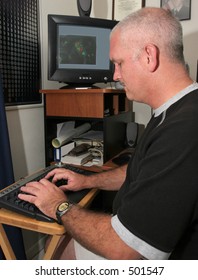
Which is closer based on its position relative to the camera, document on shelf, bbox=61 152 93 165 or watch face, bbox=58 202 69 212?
watch face, bbox=58 202 69 212

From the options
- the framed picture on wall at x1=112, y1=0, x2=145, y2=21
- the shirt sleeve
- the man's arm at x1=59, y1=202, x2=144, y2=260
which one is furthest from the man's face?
the framed picture on wall at x1=112, y1=0, x2=145, y2=21

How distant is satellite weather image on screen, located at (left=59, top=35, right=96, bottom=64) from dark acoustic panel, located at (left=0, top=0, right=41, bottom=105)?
205mm

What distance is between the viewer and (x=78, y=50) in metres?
1.40

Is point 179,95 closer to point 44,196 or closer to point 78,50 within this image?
point 44,196

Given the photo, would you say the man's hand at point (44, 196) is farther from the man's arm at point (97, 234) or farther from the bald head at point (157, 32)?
the bald head at point (157, 32)

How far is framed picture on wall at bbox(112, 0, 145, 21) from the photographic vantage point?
1.77m

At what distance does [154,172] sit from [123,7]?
1.63m

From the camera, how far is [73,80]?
1.40 m

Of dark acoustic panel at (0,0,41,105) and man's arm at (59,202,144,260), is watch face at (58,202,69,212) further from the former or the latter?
dark acoustic panel at (0,0,41,105)

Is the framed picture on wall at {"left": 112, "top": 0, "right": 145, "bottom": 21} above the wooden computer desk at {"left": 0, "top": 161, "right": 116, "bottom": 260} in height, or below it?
above

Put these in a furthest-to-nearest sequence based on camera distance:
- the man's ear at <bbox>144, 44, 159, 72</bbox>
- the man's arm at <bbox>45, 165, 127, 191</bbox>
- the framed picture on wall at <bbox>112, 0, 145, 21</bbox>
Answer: the framed picture on wall at <bbox>112, 0, 145, 21</bbox> < the man's arm at <bbox>45, 165, 127, 191</bbox> < the man's ear at <bbox>144, 44, 159, 72</bbox>

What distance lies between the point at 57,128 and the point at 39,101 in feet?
0.67
